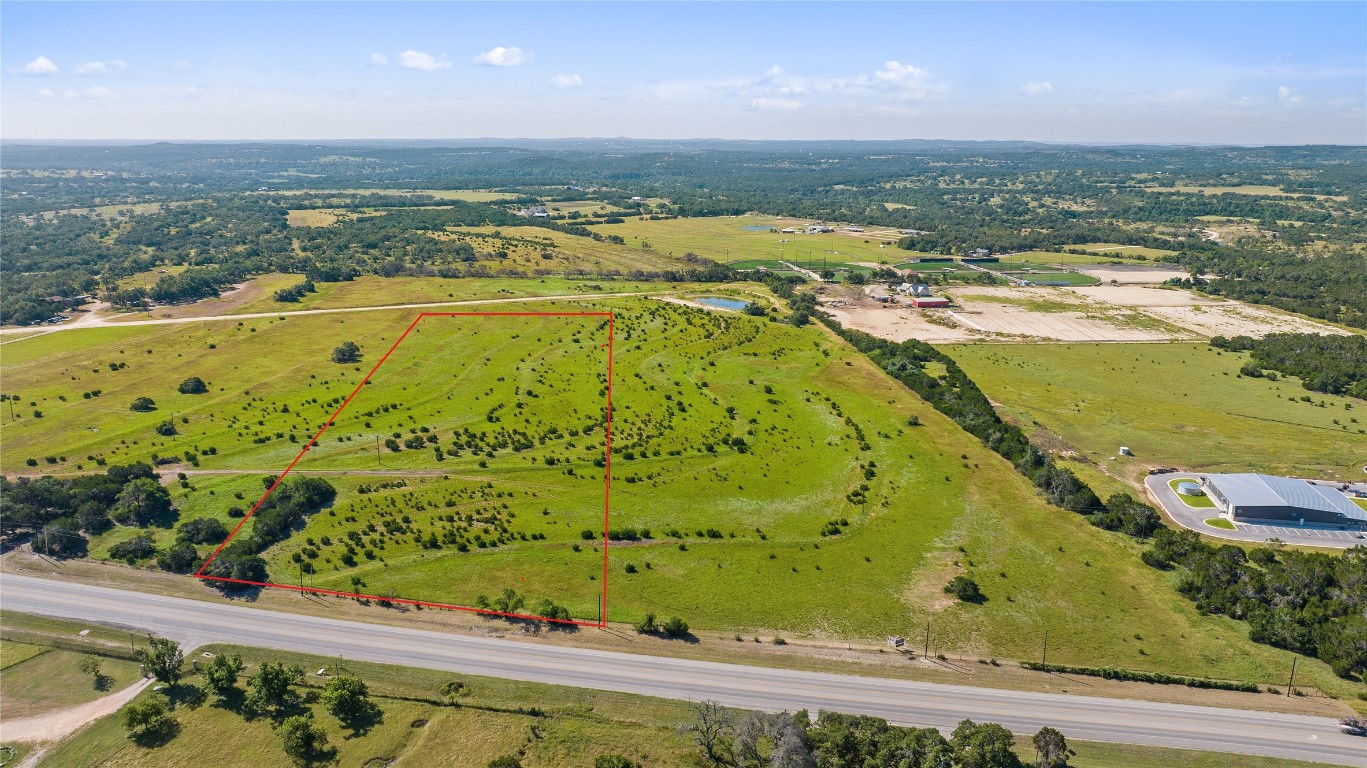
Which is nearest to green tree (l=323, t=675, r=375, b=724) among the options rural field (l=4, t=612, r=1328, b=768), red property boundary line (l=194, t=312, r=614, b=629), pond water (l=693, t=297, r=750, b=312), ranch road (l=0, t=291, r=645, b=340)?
rural field (l=4, t=612, r=1328, b=768)

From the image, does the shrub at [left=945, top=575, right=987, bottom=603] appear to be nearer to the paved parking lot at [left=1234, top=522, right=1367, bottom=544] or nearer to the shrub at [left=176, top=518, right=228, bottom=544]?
the paved parking lot at [left=1234, top=522, right=1367, bottom=544]

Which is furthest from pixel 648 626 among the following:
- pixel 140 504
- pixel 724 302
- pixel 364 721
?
pixel 724 302

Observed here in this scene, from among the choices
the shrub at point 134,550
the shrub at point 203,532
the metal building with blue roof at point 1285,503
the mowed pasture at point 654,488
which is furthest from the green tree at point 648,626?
the metal building with blue roof at point 1285,503

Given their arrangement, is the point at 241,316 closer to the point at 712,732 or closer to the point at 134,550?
the point at 134,550

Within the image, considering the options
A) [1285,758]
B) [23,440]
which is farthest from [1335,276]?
[23,440]

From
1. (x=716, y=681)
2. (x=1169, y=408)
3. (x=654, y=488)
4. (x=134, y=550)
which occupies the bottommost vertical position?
(x=716, y=681)

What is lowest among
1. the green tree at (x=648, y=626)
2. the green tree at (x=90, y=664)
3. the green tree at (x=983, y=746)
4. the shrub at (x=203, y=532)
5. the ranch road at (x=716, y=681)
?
the green tree at (x=90, y=664)

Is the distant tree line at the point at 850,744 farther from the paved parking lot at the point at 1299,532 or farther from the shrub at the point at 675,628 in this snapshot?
the paved parking lot at the point at 1299,532
